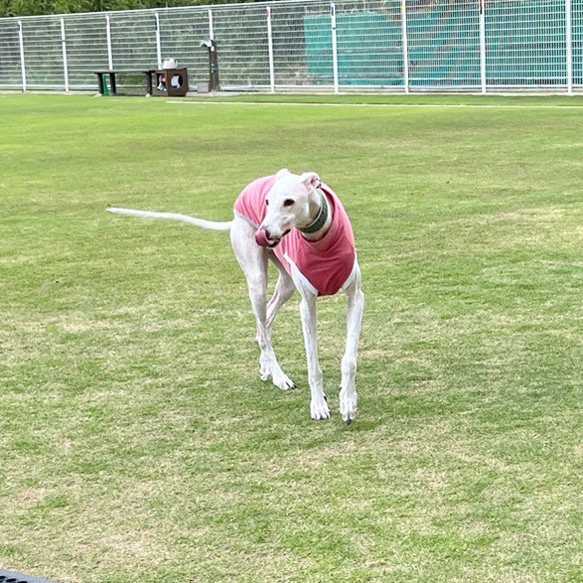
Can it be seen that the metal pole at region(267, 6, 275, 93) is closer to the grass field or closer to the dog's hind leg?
the grass field

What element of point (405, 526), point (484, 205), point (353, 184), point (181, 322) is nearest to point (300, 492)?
point (405, 526)

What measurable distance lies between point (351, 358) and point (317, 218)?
0.57 metres

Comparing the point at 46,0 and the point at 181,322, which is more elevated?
the point at 46,0

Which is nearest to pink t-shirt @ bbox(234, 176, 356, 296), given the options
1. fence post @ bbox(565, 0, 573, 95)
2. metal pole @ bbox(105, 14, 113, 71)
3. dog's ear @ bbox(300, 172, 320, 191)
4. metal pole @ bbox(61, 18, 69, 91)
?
dog's ear @ bbox(300, 172, 320, 191)

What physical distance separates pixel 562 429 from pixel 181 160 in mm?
10321

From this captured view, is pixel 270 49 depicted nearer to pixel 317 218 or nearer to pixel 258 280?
pixel 258 280

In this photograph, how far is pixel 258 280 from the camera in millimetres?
5066

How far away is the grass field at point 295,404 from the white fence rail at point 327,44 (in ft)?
49.8

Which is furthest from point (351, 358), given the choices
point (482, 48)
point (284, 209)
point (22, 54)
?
point (22, 54)

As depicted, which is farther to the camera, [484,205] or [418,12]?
[418,12]

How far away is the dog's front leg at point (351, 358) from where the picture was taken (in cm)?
452

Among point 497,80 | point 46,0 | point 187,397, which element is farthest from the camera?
point 46,0

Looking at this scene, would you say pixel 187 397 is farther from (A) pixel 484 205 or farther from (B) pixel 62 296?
(A) pixel 484 205

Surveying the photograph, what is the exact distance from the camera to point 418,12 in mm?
26984
